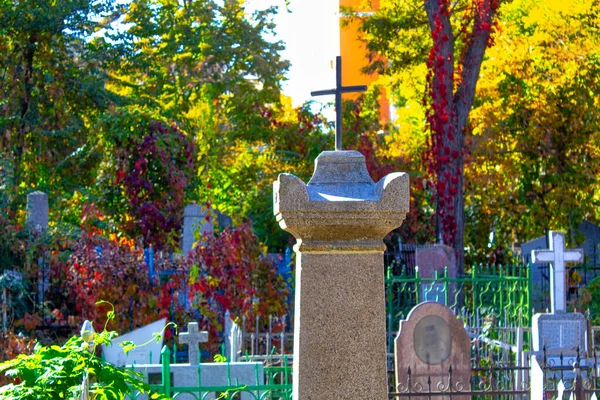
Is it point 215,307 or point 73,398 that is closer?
point 73,398

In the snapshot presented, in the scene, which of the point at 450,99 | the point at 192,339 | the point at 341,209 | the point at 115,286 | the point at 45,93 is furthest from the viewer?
the point at 45,93

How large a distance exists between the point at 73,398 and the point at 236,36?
61.6 ft

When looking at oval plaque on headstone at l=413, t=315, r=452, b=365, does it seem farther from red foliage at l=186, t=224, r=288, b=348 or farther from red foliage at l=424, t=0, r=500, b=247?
red foliage at l=424, t=0, r=500, b=247

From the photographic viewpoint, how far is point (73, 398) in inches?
177

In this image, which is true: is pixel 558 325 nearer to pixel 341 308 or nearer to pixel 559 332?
pixel 559 332

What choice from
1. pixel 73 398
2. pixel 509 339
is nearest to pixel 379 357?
pixel 73 398

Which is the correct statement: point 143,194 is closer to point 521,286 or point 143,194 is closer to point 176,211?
point 176,211

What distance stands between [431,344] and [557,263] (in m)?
2.48

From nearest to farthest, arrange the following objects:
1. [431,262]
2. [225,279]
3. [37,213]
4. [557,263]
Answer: [557,263], [225,279], [431,262], [37,213]

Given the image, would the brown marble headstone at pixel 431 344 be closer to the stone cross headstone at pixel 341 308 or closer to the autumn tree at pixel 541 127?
the stone cross headstone at pixel 341 308

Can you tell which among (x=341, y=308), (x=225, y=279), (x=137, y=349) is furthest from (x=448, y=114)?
(x=341, y=308)

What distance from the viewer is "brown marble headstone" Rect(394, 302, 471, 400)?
8242mm

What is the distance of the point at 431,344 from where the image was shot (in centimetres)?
829

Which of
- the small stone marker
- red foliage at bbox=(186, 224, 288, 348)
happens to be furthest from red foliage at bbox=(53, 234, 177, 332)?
the small stone marker
